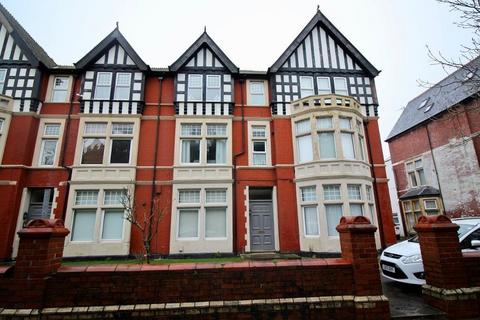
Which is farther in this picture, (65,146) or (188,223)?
(65,146)

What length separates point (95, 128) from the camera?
44.1 feet

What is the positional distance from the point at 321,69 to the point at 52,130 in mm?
15249

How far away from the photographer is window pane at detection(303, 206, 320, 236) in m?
12.2

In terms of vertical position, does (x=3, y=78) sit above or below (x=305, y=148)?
above

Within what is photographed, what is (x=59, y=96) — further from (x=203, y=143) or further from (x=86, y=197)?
(x=203, y=143)

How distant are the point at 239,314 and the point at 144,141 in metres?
11.3

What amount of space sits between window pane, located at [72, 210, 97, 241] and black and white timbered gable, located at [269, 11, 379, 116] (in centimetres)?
1096

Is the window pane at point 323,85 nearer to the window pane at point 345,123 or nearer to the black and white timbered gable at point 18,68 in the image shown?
the window pane at point 345,123

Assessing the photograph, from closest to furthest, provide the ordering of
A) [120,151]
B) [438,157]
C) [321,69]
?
[120,151] < [321,69] < [438,157]

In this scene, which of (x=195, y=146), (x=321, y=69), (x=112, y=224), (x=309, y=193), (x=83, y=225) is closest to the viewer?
(x=83, y=225)

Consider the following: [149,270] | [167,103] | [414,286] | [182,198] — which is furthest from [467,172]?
[149,270]

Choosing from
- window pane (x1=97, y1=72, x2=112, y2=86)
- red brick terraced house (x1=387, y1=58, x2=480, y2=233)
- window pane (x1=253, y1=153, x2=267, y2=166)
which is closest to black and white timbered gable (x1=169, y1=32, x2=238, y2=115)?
window pane (x1=253, y1=153, x2=267, y2=166)

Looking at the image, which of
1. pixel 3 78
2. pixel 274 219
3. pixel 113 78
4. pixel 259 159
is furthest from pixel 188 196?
pixel 3 78

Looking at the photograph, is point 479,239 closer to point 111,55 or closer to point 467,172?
point 467,172
